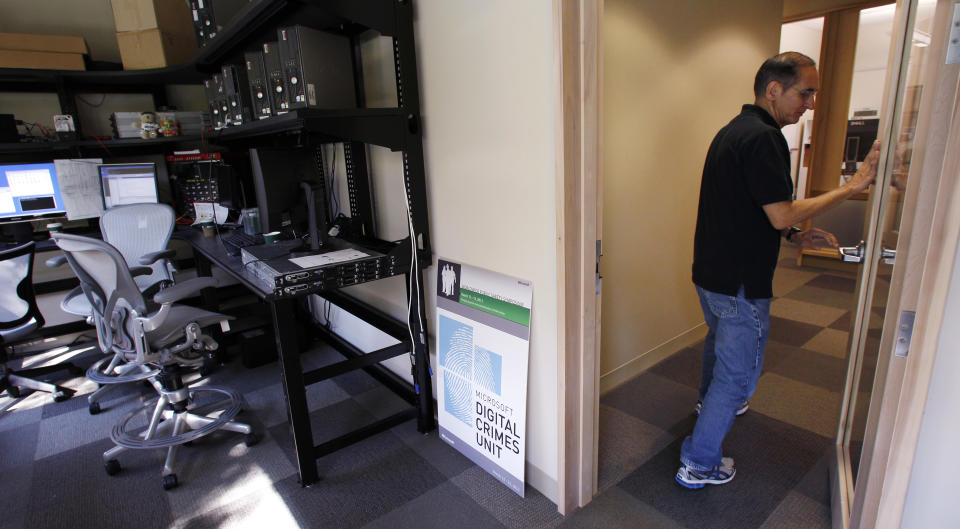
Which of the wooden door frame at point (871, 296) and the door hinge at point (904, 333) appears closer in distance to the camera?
the door hinge at point (904, 333)

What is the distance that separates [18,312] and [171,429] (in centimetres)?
125

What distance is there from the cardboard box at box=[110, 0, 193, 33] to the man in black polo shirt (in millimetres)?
3473

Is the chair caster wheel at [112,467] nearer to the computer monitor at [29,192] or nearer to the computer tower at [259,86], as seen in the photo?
the computer tower at [259,86]

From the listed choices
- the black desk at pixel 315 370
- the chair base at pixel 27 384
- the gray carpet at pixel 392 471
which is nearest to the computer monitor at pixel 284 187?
the black desk at pixel 315 370

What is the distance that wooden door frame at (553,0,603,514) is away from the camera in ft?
4.56

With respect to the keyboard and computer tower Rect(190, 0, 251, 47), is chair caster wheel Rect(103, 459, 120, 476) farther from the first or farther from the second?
computer tower Rect(190, 0, 251, 47)

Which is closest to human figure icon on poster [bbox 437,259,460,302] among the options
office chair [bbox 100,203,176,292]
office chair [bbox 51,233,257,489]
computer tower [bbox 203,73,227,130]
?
office chair [bbox 51,233,257,489]

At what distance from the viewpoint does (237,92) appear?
100 inches

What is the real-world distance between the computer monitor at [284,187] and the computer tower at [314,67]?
30 cm

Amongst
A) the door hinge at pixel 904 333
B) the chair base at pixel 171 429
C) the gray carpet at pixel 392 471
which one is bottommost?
the gray carpet at pixel 392 471

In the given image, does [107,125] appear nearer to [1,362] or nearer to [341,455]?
[1,362]

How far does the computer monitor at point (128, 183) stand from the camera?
11.0 feet

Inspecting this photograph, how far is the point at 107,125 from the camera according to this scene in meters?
3.61

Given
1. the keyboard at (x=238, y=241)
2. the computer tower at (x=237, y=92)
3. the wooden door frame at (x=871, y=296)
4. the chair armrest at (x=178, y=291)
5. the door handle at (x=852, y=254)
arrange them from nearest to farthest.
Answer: the wooden door frame at (x=871, y=296), the door handle at (x=852, y=254), the chair armrest at (x=178, y=291), the keyboard at (x=238, y=241), the computer tower at (x=237, y=92)
